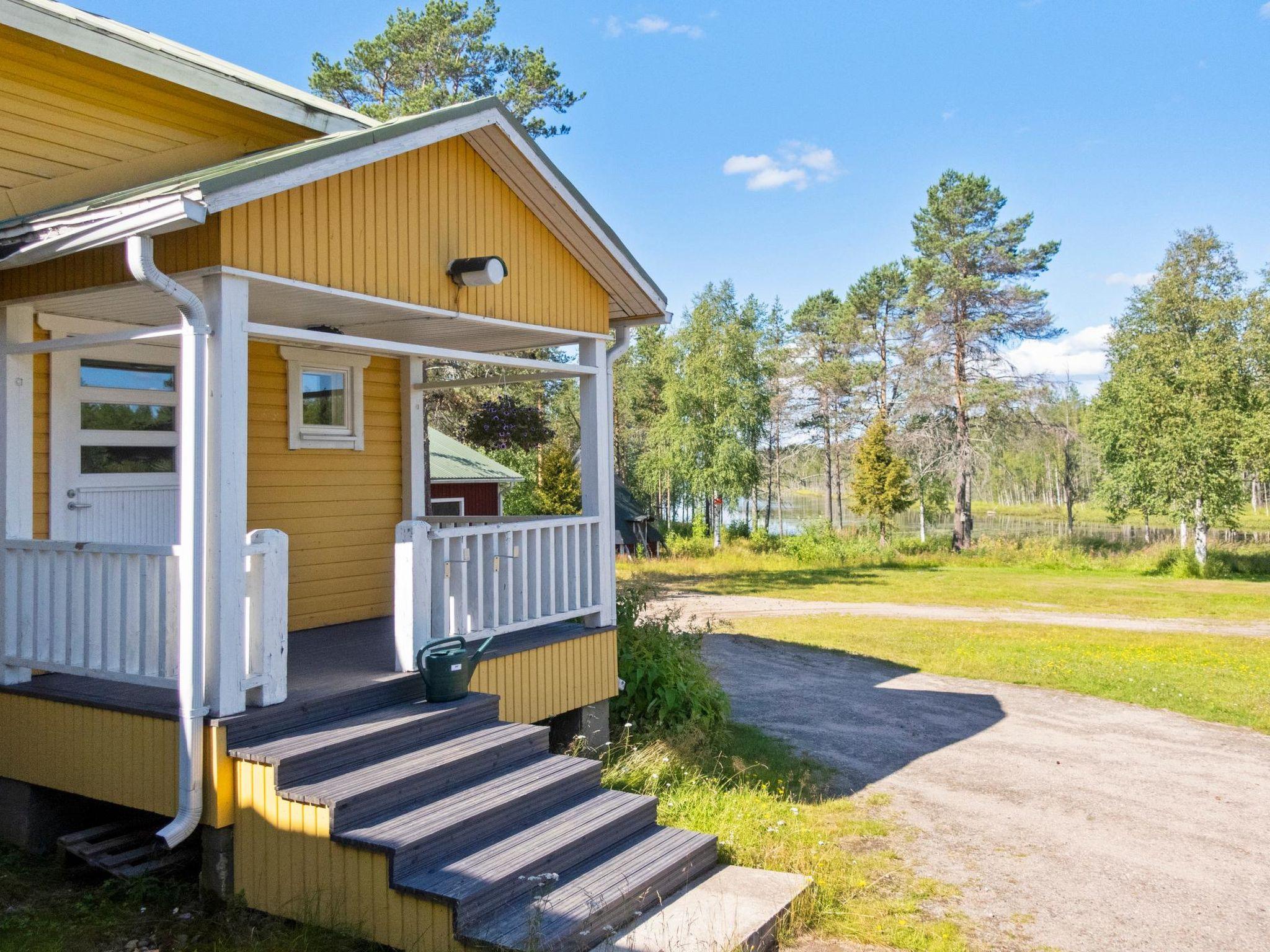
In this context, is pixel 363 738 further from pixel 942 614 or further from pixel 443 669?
pixel 942 614

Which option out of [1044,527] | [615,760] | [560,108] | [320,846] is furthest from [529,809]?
[1044,527]

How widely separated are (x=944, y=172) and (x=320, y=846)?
35.0m

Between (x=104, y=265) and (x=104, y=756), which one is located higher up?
(x=104, y=265)

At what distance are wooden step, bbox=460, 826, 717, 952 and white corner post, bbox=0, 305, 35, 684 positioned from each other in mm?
3596

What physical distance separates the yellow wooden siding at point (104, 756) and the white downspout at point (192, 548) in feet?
0.23

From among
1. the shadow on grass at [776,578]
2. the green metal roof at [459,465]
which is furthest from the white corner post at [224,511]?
the shadow on grass at [776,578]

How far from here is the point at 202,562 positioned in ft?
14.7

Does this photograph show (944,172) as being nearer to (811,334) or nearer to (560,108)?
(811,334)

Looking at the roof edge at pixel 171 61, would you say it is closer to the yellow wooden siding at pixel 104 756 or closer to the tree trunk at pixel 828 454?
the yellow wooden siding at pixel 104 756

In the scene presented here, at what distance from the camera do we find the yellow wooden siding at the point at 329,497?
24.2ft

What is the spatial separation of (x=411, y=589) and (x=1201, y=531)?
26486 millimetres

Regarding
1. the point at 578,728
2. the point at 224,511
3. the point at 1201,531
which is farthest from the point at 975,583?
the point at 224,511

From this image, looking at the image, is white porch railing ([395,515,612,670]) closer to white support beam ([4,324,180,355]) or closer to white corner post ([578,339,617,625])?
white corner post ([578,339,617,625])

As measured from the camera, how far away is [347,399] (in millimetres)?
8102
